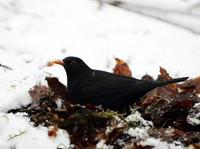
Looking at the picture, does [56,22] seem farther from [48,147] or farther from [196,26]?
[48,147]

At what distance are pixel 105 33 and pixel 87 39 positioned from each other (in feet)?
0.75

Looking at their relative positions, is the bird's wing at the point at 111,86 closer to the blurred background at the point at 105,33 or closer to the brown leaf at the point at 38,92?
the brown leaf at the point at 38,92

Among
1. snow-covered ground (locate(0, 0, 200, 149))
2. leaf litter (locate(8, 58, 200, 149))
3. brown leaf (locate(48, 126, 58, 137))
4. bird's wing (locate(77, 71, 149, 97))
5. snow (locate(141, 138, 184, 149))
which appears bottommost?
brown leaf (locate(48, 126, 58, 137))

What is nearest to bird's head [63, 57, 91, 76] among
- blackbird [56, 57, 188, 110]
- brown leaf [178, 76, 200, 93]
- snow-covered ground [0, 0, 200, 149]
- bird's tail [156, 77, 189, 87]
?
blackbird [56, 57, 188, 110]

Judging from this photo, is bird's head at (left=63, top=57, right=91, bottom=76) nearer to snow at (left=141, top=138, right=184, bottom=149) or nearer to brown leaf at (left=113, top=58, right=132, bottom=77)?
brown leaf at (left=113, top=58, right=132, bottom=77)

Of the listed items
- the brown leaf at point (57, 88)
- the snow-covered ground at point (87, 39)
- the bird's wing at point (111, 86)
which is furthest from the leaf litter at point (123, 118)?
the snow-covered ground at point (87, 39)

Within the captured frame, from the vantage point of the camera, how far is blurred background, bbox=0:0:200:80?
6602 millimetres

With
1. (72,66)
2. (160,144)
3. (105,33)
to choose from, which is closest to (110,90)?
(72,66)

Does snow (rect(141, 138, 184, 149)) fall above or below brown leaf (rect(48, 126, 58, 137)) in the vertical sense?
above

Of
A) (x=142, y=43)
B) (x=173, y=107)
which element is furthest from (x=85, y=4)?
(x=173, y=107)

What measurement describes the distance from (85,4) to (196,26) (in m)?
1.22

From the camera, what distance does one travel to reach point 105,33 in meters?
7.07

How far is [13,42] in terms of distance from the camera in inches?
267

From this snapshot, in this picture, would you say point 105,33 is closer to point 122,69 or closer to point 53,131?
point 122,69
